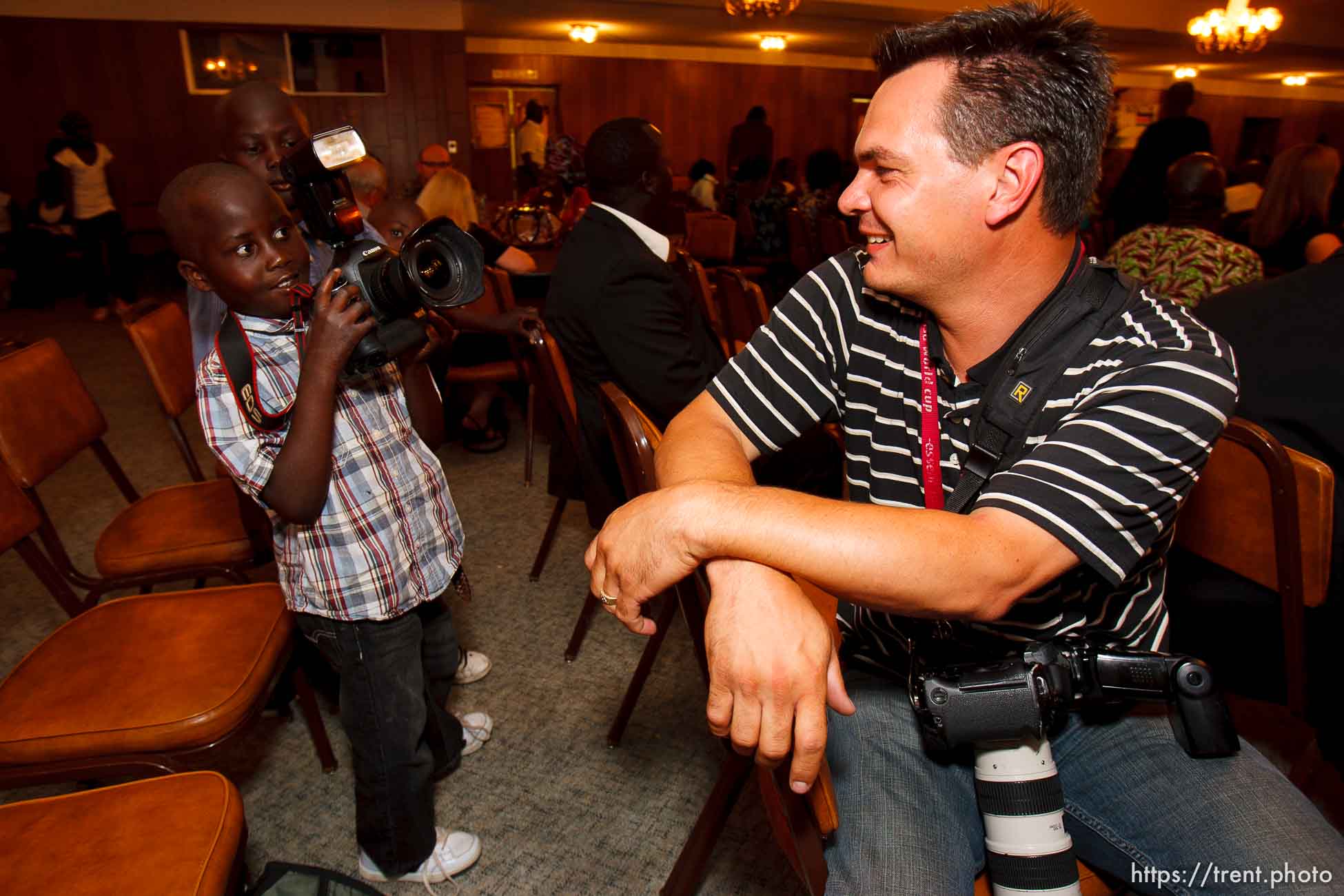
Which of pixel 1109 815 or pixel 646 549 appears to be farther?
pixel 1109 815

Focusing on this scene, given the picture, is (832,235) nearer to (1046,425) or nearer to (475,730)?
(475,730)

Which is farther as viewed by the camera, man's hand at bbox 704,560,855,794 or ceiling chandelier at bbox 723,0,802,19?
ceiling chandelier at bbox 723,0,802,19

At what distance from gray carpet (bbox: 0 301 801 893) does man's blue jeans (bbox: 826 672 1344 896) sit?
24.2 inches

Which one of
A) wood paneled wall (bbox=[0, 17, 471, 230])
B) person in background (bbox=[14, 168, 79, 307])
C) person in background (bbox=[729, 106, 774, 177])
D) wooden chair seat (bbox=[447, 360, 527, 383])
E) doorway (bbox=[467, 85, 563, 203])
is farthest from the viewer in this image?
doorway (bbox=[467, 85, 563, 203])

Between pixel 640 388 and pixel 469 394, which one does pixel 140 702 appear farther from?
pixel 469 394

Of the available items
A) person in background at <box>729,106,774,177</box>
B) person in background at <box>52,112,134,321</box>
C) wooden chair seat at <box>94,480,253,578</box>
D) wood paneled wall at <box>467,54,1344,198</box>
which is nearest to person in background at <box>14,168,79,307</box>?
person in background at <box>52,112,134,321</box>

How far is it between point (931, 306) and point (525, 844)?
1.34m

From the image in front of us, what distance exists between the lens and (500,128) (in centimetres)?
1074

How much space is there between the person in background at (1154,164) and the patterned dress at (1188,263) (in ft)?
4.26

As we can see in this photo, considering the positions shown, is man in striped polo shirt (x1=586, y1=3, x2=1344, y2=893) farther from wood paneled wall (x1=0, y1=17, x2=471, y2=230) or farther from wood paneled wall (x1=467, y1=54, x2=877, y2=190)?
wood paneled wall (x1=467, y1=54, x2=877, y2=190)

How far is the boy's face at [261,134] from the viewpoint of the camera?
1.78 meters

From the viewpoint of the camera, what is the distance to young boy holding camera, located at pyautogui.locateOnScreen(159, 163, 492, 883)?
115 cm

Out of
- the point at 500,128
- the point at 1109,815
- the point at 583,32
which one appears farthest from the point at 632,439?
the point at 500,128

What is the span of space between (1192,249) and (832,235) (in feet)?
9.10
